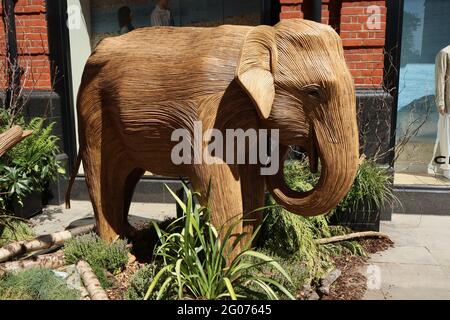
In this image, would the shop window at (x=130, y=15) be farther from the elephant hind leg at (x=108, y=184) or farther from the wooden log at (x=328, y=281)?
the wooden log at (x=328, y=281)

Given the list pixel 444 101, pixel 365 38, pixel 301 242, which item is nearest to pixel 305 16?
pixel 365 38

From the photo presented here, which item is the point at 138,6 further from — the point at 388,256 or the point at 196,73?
the point at 388,256

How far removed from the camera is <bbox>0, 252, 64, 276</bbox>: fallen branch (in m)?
3.55

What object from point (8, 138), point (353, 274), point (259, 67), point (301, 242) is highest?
point (259, 67)

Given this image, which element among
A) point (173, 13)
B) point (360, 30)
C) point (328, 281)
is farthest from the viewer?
point (173, 13)

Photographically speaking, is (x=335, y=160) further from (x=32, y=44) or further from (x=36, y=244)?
(x=32, y=44)

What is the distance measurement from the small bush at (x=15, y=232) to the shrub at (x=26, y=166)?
0.85ft

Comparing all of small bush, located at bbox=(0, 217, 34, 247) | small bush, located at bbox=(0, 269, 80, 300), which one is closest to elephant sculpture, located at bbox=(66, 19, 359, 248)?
small bush, located at bbox=(0, 269, 80, 300)

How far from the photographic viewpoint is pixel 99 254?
3.61 metres

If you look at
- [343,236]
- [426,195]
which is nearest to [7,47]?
[343,236]

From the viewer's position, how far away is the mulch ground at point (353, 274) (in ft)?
11.2

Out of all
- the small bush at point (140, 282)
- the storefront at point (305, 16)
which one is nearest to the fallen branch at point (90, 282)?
the small bush at point (140, 282)

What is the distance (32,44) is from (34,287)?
4433 mm

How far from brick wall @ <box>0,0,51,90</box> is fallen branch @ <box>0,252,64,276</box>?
351 cm
